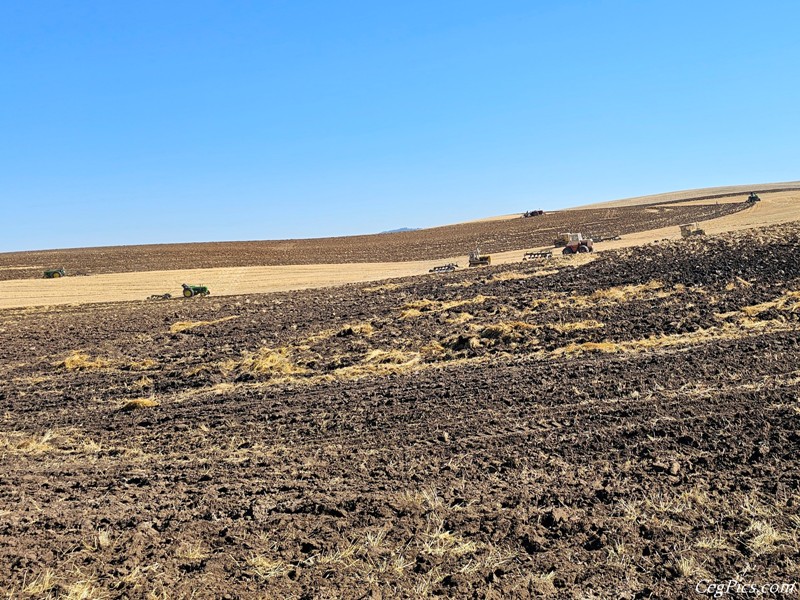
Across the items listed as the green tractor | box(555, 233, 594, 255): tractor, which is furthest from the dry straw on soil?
box(555, 233, 594, 255): tractor

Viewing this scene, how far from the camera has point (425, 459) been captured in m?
9.19

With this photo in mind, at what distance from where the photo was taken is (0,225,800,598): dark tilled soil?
6.08m

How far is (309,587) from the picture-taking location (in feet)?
19.1

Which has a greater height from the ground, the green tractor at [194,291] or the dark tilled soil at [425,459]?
the green tractor at [194,291]

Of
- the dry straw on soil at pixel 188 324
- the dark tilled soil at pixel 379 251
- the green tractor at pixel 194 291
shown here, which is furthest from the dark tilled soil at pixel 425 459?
the dark tilled soil at pixel 379 251

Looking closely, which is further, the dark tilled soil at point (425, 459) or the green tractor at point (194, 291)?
the green tractor at point (194, 291)

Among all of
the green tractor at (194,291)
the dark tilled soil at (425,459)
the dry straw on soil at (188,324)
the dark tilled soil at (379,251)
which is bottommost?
the dark tilled soil at (425,459)

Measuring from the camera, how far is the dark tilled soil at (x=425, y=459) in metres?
6.08

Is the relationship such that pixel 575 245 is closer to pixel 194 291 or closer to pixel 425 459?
pixel 194 291

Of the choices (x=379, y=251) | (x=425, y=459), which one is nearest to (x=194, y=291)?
(x=425, y=459)

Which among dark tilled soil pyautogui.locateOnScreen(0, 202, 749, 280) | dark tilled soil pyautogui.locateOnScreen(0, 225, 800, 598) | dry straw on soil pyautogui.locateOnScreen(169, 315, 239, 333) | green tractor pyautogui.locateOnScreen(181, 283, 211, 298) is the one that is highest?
dark tilled soil pyautogui.locateOnScreen(0, 202, 749, 280)

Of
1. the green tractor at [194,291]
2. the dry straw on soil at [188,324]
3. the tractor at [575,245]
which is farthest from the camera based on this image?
the tractor at [575,245]

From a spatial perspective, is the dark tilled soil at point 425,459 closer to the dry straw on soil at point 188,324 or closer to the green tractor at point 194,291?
the dry straw on soil at point 188,324

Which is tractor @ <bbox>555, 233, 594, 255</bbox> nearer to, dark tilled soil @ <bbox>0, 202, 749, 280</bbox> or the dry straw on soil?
dark tilled soil @ <bbox>0, 202, 749, 280</bbox>
